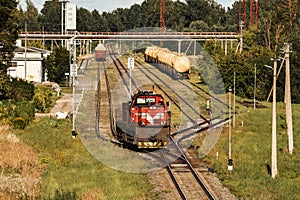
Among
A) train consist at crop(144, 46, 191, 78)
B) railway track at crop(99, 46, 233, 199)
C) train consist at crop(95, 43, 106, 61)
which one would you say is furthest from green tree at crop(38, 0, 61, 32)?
railway track at crop(99, 46, 233, 199)

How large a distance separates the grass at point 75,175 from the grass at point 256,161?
13.5ft

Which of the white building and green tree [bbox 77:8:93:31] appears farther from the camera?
green tree [bbox 77:8:93:31]

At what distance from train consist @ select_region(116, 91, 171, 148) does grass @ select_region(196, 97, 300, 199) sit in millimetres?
2958

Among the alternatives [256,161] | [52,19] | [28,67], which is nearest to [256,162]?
[256,161]

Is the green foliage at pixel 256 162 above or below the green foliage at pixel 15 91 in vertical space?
below

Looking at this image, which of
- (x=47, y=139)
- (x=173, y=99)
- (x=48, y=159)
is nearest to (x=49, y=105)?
(x=173, y=99)

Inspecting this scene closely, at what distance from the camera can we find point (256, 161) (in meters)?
27.0

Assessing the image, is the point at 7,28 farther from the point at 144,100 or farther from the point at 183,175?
the point at 183,175

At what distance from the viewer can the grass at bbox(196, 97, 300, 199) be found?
841 inches

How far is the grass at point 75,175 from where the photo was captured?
66.2ft

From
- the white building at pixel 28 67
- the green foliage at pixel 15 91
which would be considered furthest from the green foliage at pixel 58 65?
the green foliage at pixel 15 91

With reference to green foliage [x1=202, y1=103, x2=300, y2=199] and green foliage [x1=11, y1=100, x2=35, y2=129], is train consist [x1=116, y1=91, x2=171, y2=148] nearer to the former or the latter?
green foliage [x1=202, y1=103, x2=300, y2=199]

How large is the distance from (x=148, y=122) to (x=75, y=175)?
4.98 metres

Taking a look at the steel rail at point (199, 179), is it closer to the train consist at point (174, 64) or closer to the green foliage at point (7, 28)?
the green foliage at point (7, 28)
